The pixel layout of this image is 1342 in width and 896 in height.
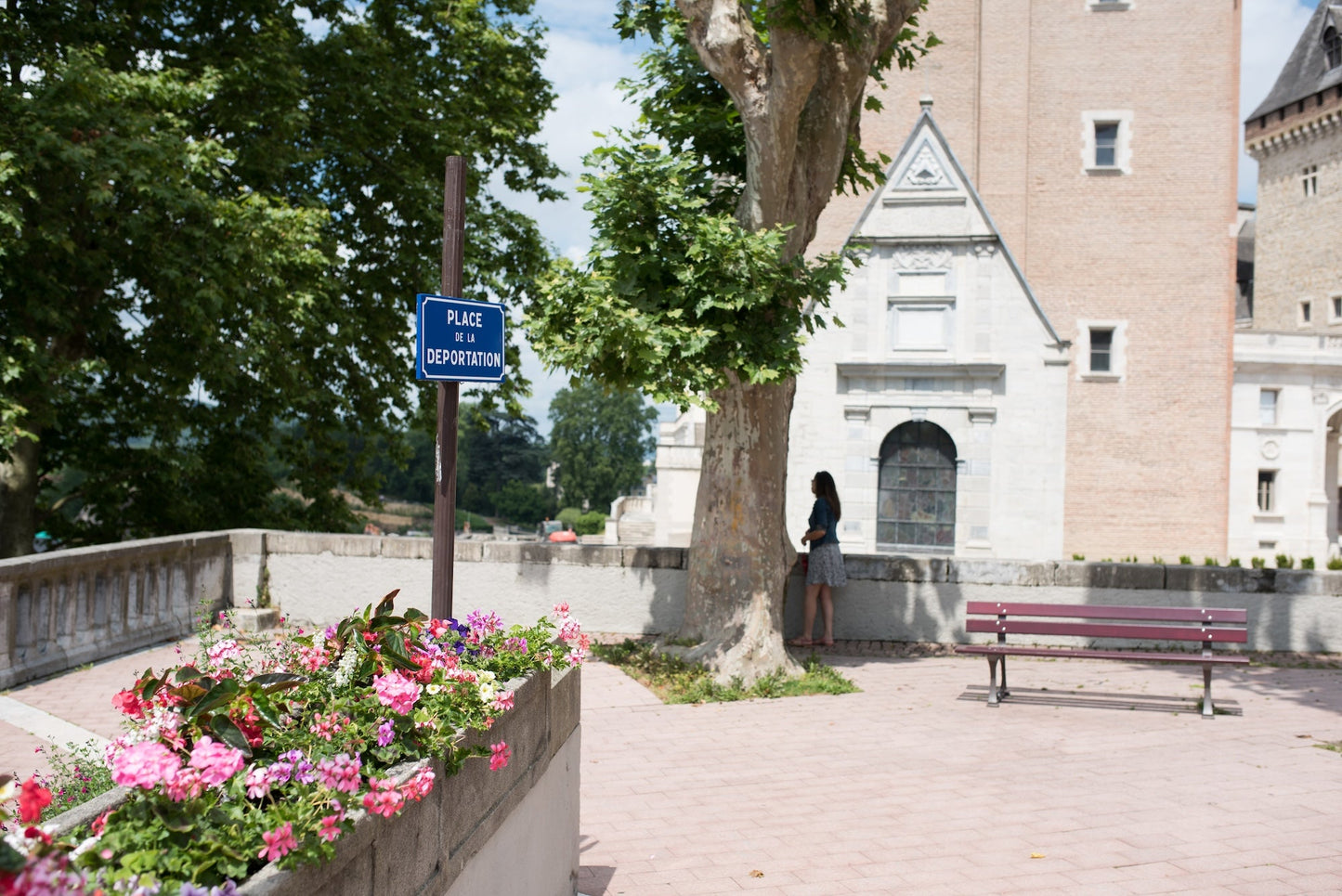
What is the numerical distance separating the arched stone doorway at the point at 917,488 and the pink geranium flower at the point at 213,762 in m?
23.5

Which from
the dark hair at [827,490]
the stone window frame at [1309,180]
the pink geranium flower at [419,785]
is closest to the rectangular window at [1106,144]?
the dark hair at [827,490]

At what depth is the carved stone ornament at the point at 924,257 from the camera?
24672mm

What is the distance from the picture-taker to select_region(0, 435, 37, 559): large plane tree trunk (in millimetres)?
14281

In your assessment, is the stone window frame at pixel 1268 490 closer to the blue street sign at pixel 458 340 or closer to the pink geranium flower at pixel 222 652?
the blue street sign at pixel 458 340

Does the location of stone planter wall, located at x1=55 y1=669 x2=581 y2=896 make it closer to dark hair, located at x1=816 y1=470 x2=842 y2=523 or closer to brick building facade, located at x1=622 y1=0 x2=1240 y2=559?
dark hair, located at x1=816 y1=470 x2=842 y2=523

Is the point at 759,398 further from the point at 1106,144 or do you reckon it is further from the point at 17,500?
the point at 1106,144

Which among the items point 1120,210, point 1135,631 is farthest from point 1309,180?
point 1135,631

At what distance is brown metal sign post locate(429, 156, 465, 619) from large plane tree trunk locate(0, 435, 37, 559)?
450 inches

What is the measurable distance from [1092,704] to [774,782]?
3555 mm

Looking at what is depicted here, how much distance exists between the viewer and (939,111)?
31.6 meters

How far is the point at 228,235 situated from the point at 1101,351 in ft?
81.9

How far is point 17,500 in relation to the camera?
47.1 feet

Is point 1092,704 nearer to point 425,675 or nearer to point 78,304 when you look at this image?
point 425,675

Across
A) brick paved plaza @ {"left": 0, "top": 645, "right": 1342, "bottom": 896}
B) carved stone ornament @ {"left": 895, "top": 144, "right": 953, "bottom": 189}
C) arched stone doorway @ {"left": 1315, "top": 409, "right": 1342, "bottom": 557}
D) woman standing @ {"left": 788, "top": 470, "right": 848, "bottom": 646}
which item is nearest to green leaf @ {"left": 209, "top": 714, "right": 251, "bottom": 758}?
brick paved plaza @ {"left": 0, "top": 645, "right": 1342, "bottom": 896}
